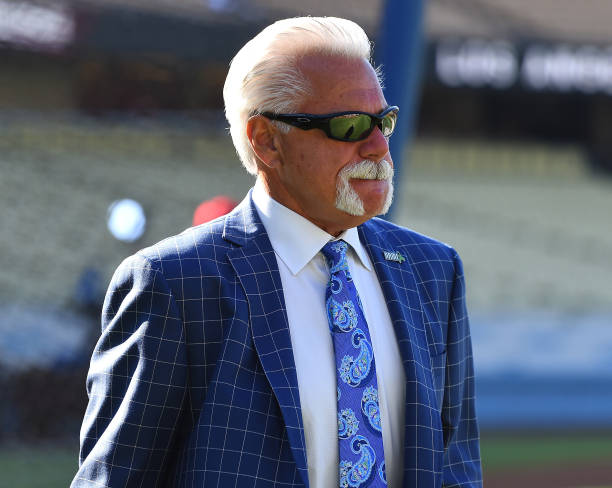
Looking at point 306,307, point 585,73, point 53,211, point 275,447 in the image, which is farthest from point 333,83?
point 585,73

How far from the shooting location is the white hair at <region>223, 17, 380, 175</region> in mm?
2002

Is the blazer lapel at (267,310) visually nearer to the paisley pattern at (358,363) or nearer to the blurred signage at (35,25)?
the paisley pattern at (358,363)

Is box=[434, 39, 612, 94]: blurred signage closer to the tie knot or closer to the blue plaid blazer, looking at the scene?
the tie knot

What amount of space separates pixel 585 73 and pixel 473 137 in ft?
8.11

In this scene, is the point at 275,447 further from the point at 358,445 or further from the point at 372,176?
the point at 372,176

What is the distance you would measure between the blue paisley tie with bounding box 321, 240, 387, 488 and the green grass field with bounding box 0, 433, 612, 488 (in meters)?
5.59

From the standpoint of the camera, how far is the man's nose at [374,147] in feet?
6.56

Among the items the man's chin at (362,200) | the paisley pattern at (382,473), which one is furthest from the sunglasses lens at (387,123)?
the paisley pattern at (382,473)

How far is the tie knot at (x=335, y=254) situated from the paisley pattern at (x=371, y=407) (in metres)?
0.26

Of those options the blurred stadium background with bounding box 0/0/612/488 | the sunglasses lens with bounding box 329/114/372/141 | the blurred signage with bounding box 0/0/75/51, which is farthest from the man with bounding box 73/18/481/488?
the blurred signage with bounding box 0/0/75/51

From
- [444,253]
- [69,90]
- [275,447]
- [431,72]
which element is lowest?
[275,447]

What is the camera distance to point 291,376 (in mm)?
1865

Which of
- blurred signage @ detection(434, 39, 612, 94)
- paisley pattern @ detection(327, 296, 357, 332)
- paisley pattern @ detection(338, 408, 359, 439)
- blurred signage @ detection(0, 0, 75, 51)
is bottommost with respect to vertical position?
paisley pattern @ detection(338, 408, 359, 439)

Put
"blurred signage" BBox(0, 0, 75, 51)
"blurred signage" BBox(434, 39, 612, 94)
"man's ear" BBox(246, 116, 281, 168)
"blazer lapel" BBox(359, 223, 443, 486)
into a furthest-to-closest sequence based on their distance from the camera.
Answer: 1. "blurred signage" BBox(434, 39, 612, 94)
2. "blurred signage" BBox(0, 0, 75, 51)
3. "man's ear" BBox(246, 116, 281, 168)
4. "blazer lapel" BBox(359, 223, 443, 486)
